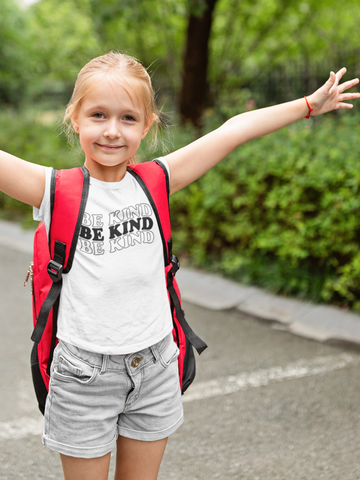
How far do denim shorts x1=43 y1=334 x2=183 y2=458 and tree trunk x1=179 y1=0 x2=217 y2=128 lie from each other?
6.65 metres

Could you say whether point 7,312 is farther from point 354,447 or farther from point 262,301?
point 354,447

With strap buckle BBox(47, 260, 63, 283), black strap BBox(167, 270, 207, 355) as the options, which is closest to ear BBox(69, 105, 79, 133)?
strap buckle BBox(47, 260, 63, 283)

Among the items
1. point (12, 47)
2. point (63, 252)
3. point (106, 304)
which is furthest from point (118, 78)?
point (12, 47)

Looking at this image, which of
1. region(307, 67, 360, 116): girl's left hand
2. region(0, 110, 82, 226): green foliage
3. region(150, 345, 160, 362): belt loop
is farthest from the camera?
region(0, 110, 82, 226): green foliage

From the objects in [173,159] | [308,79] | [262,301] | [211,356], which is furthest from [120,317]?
[308,79]

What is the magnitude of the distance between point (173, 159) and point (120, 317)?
520 mm

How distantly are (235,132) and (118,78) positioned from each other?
42 centimetres

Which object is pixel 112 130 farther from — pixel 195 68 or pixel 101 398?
pixel 195 68

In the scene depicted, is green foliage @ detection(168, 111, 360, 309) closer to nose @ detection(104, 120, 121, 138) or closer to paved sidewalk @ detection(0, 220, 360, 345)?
paved sidewalk @ detection(0, 220, 360, 345)

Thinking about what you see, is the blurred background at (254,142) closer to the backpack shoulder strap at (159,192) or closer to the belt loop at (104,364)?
the backpack shoulder strap at (159,192)

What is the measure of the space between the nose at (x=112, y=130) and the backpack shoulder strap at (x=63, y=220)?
0.16 meters

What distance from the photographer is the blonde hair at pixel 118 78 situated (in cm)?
152

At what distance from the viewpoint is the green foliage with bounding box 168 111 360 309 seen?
445cm

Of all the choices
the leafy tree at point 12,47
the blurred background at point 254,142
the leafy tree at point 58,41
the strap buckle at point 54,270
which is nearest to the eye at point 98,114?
the blurred background at point 254,142
